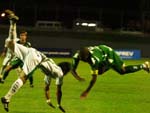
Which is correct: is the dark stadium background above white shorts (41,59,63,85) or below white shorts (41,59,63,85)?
below

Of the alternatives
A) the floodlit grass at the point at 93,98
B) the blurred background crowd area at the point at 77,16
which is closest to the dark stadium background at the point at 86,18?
the blurred background crowd area at the point at 77,16

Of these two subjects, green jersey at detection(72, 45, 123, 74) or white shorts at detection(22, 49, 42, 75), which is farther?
green jersey at detection(72, 45, 123, 74)

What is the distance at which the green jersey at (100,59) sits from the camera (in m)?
11.9

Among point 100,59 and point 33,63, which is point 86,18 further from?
point 33,63

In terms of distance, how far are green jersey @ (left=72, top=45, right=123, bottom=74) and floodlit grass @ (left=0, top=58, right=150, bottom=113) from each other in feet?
3.80

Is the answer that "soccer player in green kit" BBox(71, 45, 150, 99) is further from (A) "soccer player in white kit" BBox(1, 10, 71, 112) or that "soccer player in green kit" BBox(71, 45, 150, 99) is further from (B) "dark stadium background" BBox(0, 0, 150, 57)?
(B) "dark stadium background" BBox(0, 0, 150, 57)

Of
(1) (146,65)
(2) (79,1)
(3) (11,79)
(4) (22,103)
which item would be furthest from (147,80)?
(2) (79,1)

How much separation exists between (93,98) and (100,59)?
3.19 meters

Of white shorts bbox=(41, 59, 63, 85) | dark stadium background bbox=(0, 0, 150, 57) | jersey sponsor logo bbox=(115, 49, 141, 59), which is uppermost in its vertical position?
white shorts bbox=(41, 59, 63, 85)

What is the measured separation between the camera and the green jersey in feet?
39.0

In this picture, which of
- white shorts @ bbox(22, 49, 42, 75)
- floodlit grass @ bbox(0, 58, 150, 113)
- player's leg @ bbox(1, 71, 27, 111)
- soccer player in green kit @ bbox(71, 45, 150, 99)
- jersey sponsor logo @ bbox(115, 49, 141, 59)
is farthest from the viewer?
jersey sponsor logo @ bbox(115, 49, 141, 59)

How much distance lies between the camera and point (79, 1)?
43812 mm

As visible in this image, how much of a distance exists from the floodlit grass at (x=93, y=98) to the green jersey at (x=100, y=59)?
3.80 feet

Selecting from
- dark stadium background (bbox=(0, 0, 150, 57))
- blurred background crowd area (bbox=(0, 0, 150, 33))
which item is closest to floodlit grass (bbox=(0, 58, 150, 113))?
dark stadium background (bbox=(0, 0, 150, 57))
